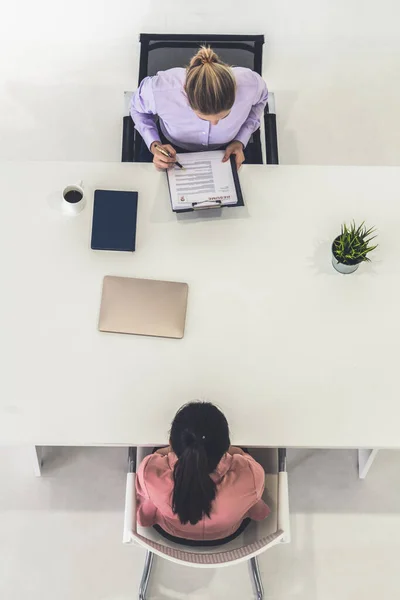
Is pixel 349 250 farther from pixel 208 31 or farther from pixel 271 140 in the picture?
Answer: pixel 208 31

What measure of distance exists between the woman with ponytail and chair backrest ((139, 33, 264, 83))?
1408 mm

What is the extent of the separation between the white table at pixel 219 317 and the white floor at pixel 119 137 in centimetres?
70

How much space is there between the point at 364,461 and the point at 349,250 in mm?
956

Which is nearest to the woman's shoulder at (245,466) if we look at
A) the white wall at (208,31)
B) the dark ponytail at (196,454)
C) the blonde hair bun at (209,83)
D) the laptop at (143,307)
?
the dark ponytail at (196,454)

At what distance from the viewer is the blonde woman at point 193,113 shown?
5.61 ft

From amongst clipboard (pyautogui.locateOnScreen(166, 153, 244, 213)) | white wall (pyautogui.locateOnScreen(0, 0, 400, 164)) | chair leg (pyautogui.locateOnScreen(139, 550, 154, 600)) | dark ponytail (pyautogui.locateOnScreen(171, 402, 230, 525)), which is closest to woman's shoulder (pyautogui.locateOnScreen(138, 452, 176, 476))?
dark ponytail (pyautogui.locateOnScreen(171, 402, 230, 525))

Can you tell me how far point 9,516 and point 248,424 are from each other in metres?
1.14

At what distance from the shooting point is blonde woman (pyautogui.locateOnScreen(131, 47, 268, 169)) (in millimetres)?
1711

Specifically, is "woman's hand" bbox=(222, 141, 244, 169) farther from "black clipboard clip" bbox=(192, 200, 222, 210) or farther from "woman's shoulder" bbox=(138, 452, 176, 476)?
"woman's shoulder" bbox=(138, 452, 176, 476)

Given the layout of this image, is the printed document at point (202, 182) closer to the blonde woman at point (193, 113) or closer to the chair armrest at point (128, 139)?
the blonde woman at point (193, 113)

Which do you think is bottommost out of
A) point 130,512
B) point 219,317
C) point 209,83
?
point 130,512

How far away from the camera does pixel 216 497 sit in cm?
152

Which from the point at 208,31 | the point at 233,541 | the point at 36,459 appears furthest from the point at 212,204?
the point at 208,31

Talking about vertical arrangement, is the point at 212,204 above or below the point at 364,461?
above
